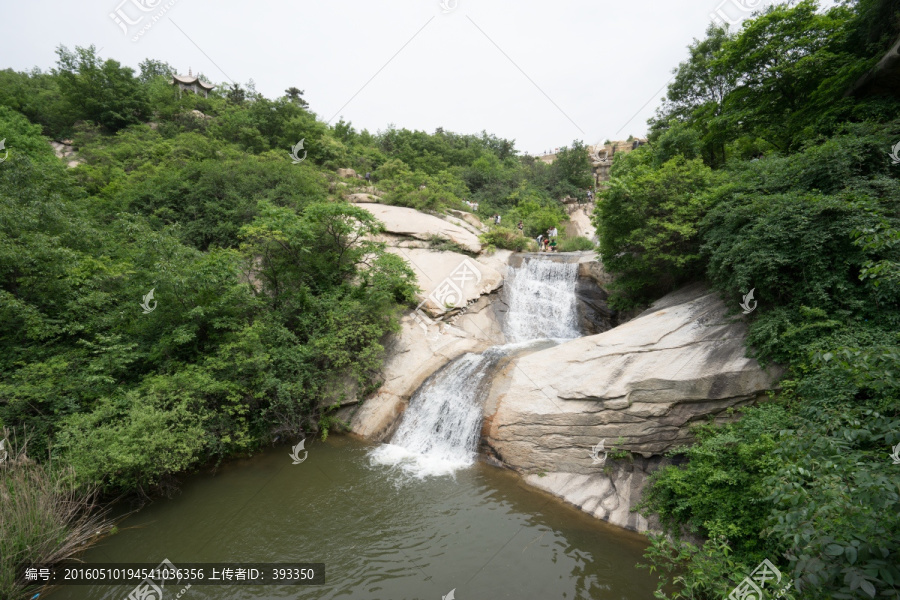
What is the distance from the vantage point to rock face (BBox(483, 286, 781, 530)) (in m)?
7.18

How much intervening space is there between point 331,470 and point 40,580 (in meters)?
4.63

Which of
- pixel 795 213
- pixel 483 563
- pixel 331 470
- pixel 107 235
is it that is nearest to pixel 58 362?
pixel 107 235

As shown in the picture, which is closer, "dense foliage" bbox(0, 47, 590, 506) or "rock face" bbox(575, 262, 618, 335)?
"dense foliage" bbox(0, 47, 590, 506)

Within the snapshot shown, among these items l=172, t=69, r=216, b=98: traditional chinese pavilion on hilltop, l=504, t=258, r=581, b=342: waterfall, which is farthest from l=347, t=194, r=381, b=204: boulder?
l=172, t=69, r=216, b=98: traditional chinese pavilion on hilltop

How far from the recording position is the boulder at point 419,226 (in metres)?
16.9

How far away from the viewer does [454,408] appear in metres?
10.1

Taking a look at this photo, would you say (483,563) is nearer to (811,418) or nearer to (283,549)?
(283,549)

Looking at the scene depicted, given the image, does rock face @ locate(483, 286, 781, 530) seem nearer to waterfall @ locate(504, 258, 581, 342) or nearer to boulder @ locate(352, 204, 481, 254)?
waterfall @ locate(504, 258, 581, 342)

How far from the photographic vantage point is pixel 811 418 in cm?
536
